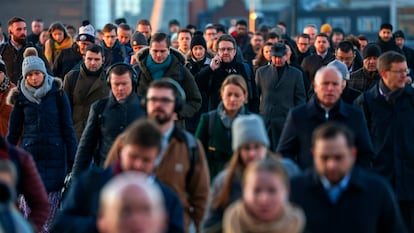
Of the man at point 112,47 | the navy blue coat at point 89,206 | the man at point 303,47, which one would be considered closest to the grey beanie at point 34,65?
the man at point 112,47

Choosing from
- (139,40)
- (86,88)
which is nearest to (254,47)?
(139,40)

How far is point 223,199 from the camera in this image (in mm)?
7355

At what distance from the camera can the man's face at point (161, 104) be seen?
27.1ft

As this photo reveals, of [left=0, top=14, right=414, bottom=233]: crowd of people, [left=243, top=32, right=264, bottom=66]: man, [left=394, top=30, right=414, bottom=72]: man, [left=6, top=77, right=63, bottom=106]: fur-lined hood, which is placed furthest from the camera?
[left=243, top=32, right=264, bottom=66]: man

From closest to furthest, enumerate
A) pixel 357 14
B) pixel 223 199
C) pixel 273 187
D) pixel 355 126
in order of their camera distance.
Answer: pixel 273 187, pixel 223 199, pixel 355 126, pixel 357 14

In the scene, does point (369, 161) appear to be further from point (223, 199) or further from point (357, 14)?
point (357, 14)

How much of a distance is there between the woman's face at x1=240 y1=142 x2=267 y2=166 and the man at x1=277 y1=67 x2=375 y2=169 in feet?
5.27

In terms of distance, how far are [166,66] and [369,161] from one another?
400 centimetres

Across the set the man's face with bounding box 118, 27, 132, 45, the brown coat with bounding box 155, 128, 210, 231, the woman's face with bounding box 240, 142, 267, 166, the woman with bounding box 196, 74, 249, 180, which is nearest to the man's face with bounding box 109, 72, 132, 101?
the woman with bounding box 196, 74, 249, 180

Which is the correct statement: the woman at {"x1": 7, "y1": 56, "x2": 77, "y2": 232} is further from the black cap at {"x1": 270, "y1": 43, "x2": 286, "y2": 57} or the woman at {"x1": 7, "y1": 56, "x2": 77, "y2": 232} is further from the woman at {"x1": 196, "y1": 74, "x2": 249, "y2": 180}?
the black cap at {"x1": 270, "y1": 43, "x2": 286, "y2": 57}

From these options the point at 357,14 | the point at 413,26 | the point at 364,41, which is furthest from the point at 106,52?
Answer: the point at 413,26

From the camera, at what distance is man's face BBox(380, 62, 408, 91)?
11.3 metres

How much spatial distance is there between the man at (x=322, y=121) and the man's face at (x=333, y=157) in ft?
6.73

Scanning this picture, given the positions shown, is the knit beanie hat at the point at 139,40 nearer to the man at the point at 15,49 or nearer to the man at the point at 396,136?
the man at the point at 15,49
